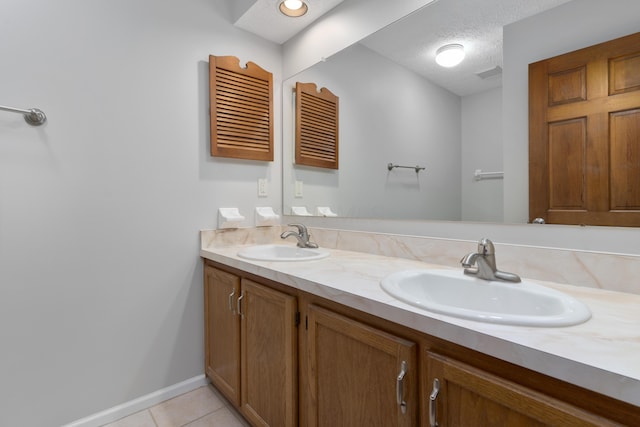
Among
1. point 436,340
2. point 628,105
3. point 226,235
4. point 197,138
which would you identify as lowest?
point 436,340

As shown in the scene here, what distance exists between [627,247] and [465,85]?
78 cm

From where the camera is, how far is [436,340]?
2.33 feet

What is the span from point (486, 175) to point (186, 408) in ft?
5.99

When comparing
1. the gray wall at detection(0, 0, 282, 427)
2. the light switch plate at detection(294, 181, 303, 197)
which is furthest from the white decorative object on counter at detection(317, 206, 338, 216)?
the gray wall at detection(0, 0, 282, 427)

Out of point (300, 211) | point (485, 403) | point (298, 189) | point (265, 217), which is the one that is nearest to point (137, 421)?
point (265, 217)

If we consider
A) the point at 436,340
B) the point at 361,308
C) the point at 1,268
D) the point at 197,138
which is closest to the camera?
the point at 436,340

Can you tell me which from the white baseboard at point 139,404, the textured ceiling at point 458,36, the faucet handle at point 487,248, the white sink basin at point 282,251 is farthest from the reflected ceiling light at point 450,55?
the white baseboard at point 139,404

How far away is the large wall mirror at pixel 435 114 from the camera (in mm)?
1107

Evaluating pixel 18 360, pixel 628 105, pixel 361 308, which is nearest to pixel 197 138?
pixel 18 360

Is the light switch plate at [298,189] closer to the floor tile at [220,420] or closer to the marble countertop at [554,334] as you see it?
the marble countertop at [554,334]

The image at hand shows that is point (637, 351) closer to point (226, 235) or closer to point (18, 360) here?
point (226, 235)

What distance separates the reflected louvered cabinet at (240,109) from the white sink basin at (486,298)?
4.16ft

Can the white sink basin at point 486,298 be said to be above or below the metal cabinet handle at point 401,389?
above

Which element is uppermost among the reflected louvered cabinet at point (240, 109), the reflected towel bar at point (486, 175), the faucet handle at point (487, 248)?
the reflected louvered cabinet at point (240, 109)
